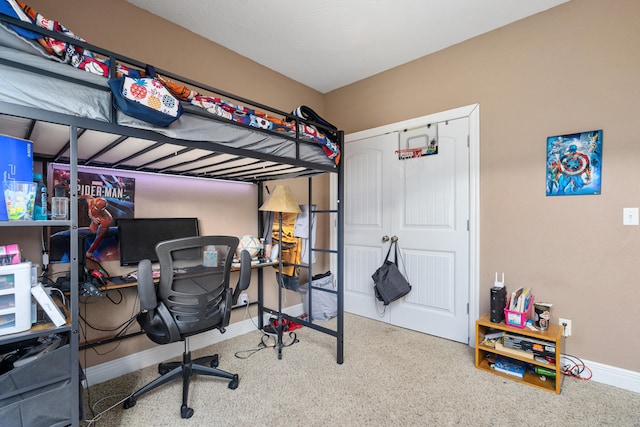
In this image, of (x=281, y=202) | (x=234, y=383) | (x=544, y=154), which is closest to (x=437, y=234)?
(x=544, y=154)

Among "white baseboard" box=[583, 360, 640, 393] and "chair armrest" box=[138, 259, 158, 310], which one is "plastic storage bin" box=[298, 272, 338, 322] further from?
"white baseboard" box=[583, 360, 640, 393]

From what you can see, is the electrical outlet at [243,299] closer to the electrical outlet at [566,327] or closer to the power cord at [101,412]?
the power cord at [101,412]

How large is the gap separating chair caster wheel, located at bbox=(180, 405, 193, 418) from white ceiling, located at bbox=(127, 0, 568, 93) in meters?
2.73

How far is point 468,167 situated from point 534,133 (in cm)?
53

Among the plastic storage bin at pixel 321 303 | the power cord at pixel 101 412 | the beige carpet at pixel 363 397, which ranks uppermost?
the plastic storage bin at pixel 321 303

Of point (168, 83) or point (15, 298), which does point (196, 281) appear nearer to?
point (15, 298)

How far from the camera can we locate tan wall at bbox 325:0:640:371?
199 cm

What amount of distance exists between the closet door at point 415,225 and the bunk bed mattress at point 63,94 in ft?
6.68

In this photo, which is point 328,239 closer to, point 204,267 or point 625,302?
point 204,267

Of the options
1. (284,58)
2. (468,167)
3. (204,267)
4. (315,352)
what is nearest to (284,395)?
(315,352)

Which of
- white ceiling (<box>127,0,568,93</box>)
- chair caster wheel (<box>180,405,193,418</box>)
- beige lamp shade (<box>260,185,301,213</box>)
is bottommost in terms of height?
chair caster wheel (<box>180,405,193,418</box>)

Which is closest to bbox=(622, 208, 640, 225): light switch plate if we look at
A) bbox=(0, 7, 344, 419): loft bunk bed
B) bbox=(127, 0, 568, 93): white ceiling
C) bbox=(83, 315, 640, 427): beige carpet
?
bbox=(83, 315, 640, 427): beige carpet

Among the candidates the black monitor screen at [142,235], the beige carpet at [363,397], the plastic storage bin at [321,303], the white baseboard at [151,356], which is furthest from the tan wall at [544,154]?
the black monitor screen at [142,235]

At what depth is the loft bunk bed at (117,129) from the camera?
1.06 meters
